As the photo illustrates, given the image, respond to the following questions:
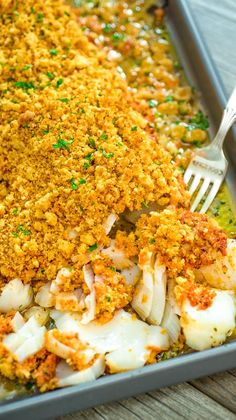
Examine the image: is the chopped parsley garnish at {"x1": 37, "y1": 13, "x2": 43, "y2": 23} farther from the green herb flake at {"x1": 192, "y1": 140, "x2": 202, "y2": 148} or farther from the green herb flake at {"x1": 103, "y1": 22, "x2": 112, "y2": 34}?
the green herb flake at {"x1": 192, "y1": 140, "x2": 202, "y2": 148}

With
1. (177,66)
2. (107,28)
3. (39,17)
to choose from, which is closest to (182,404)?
(177,66)

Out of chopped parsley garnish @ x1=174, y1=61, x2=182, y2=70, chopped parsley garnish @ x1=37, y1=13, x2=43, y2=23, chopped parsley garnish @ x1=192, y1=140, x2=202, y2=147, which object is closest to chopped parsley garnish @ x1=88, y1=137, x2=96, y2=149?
chopped parsley garnish @ x1=192, y1=140, x2=202, y2=147

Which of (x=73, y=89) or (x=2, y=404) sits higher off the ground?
(x=73, y=89)

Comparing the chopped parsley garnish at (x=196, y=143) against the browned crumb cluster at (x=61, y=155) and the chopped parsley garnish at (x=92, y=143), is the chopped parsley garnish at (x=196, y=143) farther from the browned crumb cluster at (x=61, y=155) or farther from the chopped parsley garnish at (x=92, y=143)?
the chopped parsley garnish at (x=92, y=143)

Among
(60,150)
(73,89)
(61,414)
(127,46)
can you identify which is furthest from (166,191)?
(127,46)

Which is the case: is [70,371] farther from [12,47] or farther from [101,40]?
[101,40]

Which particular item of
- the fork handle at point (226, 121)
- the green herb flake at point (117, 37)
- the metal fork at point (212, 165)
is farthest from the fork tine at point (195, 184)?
the green herb flake at point (117, 37)
